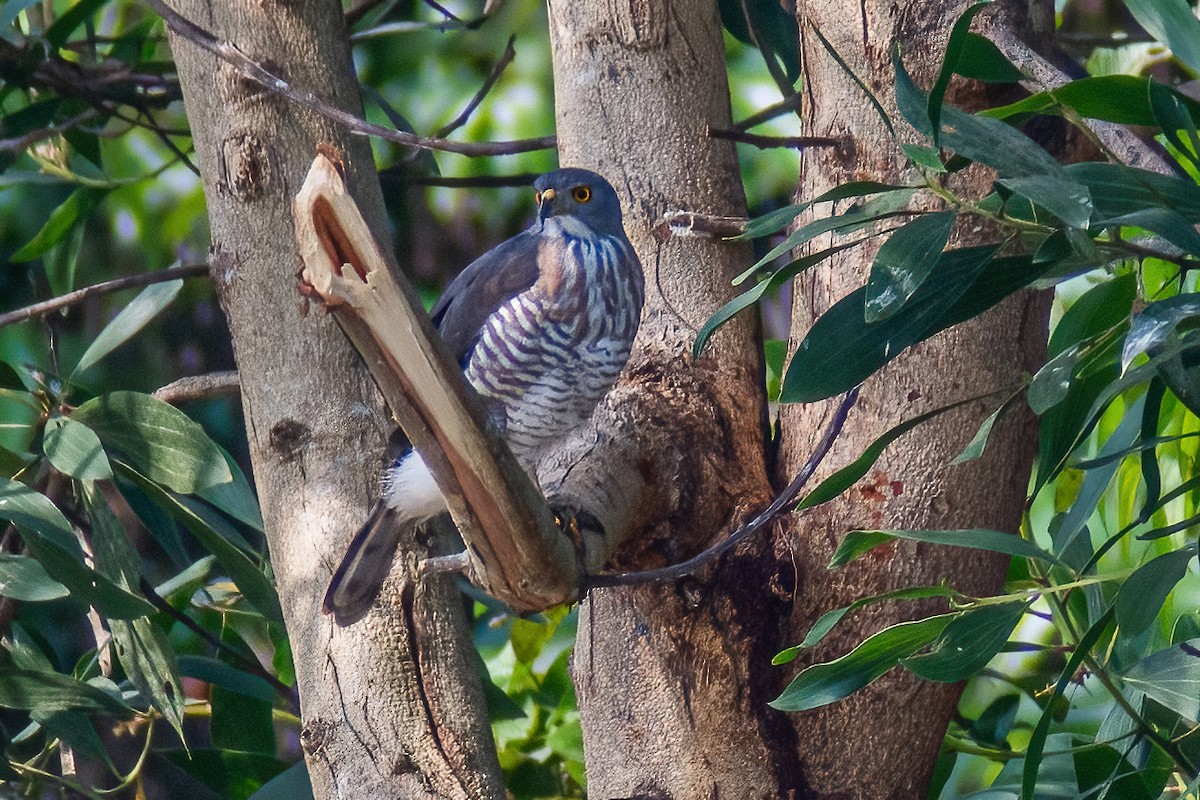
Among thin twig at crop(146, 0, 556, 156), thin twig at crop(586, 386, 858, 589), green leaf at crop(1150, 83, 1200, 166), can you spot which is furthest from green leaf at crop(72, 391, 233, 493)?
green leaf at crop(1150, 83, 1200, 166)

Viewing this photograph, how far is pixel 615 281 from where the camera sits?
5.33 feet

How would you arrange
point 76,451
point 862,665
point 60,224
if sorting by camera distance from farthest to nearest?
point 60,224
point 76,451
point 862,665

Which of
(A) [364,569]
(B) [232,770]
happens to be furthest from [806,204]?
(B) [232,770]

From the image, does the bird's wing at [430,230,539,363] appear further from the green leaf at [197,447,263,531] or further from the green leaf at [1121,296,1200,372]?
the green leaf at [1121,296,1200,372]

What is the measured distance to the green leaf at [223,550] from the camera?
1544mm

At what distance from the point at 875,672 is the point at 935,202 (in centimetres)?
61

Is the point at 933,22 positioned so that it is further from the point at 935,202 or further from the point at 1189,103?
the point at 1189,103

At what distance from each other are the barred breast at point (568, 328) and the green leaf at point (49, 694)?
2.02 feet

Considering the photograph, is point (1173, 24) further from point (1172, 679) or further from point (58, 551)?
point (58, 551)

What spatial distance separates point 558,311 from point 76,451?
0.61 metres

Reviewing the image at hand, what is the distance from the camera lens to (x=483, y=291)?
1653 mm

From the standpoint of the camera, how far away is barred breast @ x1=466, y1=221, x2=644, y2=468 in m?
1.62

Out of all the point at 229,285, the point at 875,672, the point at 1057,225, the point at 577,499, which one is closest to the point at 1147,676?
the point at 875,672

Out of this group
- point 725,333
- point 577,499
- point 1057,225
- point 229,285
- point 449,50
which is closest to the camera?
point 1057,225
